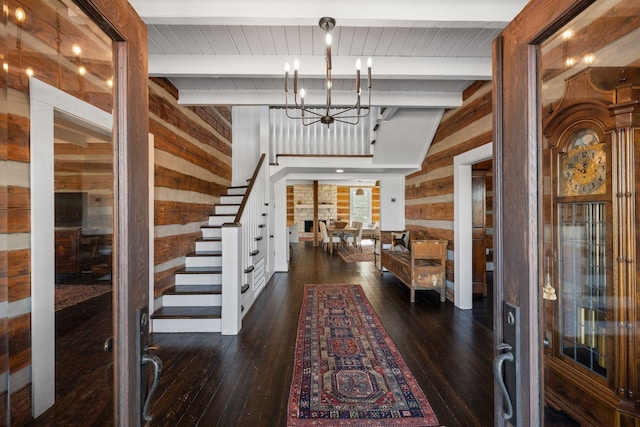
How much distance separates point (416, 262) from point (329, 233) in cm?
498

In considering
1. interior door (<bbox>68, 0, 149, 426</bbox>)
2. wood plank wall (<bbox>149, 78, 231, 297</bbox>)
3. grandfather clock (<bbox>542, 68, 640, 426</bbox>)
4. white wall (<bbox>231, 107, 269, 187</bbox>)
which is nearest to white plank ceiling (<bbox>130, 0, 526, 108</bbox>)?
wood plank wall (<bbox>149, 78, 231, 297</bbox>)

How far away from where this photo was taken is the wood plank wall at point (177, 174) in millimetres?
3273

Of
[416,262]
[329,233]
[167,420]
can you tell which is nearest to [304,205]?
[329,233]

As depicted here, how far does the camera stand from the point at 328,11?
6.71ft

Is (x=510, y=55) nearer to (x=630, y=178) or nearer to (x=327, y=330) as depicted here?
(x=630, y=178)

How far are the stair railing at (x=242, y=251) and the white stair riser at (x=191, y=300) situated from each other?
305 millimetres

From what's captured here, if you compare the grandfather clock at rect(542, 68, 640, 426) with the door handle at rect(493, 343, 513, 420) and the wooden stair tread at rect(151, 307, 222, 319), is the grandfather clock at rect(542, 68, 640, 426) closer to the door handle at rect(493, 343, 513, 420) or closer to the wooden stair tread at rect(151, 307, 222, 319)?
the door handle at rect(493, 343, 513, 420)

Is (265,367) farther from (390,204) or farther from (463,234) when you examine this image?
(390,204)

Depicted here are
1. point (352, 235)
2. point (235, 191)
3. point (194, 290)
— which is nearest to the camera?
point (194, 290)

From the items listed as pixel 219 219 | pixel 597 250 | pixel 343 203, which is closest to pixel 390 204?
pixel 219 219

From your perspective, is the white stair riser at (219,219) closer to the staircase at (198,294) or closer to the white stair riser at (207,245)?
the staircase at (198,294)

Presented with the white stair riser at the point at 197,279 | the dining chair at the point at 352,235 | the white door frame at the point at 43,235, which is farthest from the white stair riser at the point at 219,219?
the dining chair at the point at 352,235

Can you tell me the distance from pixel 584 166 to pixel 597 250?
1.49ft

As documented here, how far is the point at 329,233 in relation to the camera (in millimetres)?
9547
